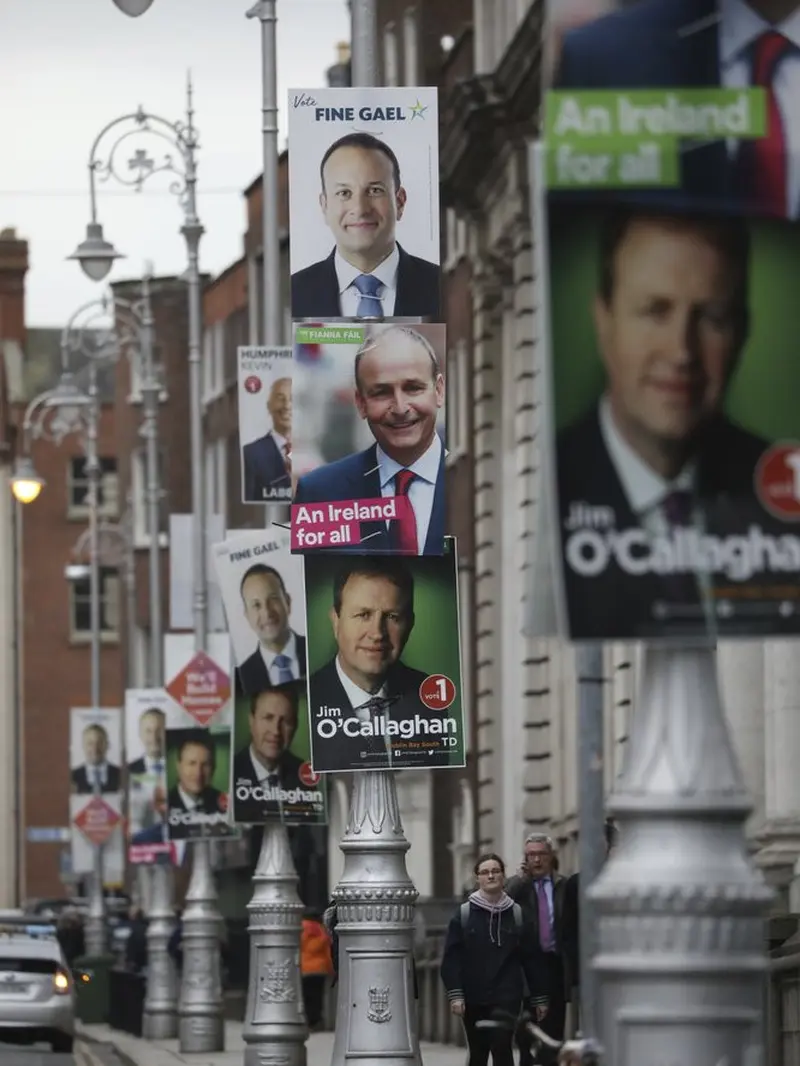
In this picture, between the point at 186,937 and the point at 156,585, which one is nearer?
the point at 186,937

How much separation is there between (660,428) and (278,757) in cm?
1673

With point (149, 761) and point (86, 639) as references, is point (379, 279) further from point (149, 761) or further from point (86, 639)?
point (86, 639)

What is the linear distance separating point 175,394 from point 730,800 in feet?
230

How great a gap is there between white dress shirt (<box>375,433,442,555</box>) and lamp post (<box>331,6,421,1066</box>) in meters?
1.81

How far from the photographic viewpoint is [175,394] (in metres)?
78.8

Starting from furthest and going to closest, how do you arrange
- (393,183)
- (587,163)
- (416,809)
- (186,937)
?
1. (416,809)
2. (186,937)
3. (393,183)
4. (587,163)

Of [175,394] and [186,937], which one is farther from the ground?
[175,394]

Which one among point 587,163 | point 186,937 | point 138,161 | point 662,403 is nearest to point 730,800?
point 662,403

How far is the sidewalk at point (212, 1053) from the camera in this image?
104ft

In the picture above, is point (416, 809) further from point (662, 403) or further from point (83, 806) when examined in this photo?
point (662, 403)

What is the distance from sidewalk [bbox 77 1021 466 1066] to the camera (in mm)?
31641

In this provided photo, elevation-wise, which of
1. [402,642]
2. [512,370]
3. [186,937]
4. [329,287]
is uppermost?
[512,370]

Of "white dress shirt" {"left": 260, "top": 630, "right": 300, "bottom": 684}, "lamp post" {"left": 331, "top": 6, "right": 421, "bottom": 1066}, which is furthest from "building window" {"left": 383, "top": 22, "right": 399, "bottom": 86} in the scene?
"lamp post" {"left": 331, "top": 6, "right": 421, "bottom": 1066}

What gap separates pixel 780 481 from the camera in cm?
916
